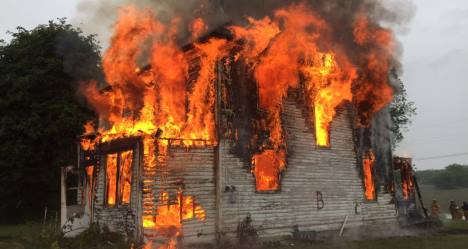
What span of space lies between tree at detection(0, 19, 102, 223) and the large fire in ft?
31.7

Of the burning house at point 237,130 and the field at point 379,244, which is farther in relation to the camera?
the field at point 379,244

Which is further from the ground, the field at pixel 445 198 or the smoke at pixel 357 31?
the smoke at pixel 357 31

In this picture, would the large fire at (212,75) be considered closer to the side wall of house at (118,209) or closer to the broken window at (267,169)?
the broken window at (267,169)

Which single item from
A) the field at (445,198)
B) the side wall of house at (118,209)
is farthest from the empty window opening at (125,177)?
the field at (445,198)

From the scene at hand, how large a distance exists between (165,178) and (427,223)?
14017 mm

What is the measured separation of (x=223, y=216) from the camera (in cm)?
1495

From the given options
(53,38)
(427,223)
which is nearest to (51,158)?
(53,38)

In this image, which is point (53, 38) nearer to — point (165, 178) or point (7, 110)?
point (7, 110)

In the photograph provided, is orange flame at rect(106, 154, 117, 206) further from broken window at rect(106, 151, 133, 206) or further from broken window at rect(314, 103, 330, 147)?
broken window at rect(314, 103, 330, 147)

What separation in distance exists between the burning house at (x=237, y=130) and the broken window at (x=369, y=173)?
0.09 m

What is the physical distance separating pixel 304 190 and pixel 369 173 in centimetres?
486

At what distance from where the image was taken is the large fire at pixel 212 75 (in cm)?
1540

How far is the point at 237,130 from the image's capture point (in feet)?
52.2

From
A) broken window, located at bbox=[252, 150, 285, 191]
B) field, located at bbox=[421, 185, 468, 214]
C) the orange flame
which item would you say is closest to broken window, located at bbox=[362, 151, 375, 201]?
broken window, located at bbox=[252, 150, 285, 191]
